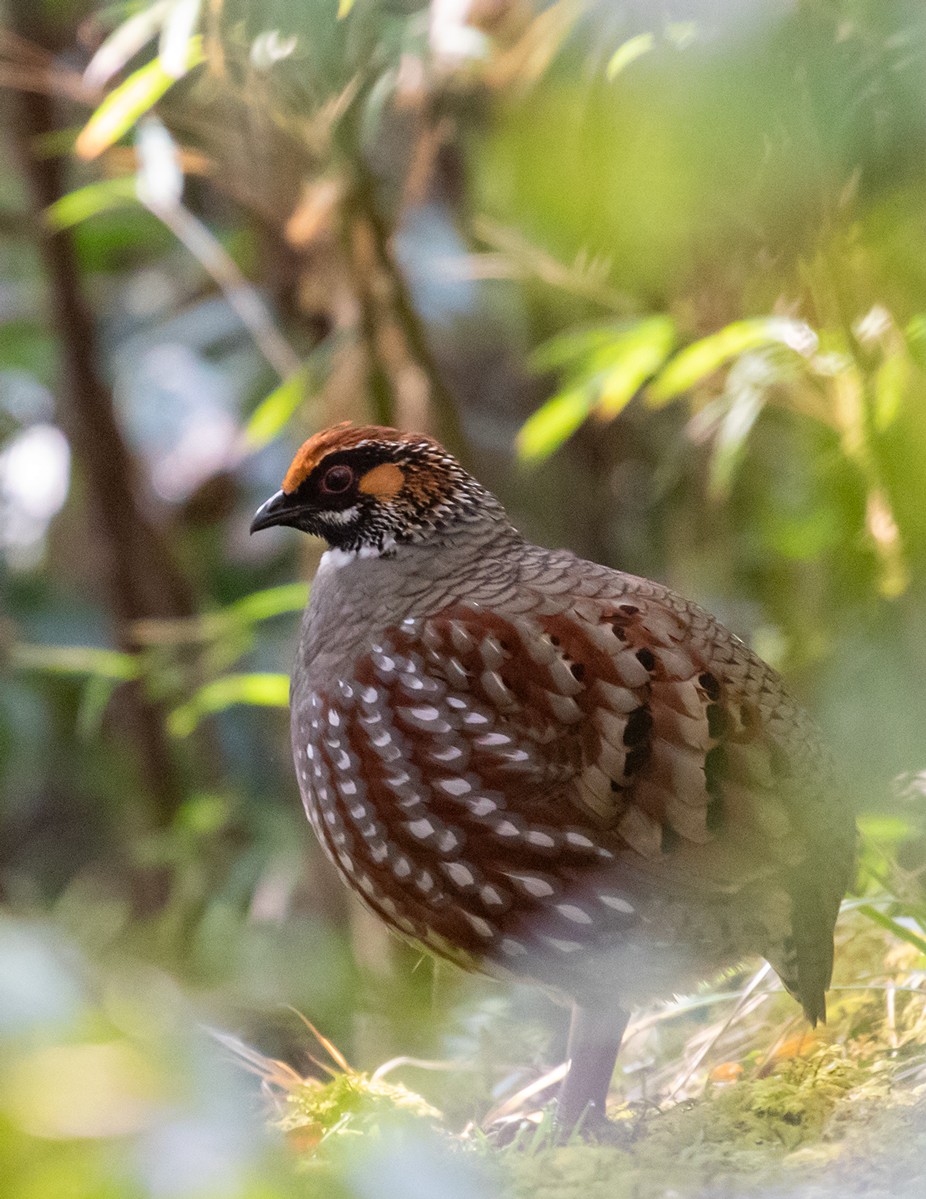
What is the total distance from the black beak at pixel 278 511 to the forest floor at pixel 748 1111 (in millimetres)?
865

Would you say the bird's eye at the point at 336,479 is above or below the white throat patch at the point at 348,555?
above

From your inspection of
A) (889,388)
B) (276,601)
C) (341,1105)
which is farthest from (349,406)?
(341,1105)

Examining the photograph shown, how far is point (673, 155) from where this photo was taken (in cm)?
108

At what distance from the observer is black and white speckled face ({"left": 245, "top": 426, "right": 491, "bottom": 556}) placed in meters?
1.97

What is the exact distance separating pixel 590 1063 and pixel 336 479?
0.97 m

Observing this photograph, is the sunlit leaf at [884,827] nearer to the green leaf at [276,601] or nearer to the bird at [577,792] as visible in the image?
the bird at [577,792]

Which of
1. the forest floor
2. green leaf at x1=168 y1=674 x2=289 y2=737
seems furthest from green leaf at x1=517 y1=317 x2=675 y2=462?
the forest floor

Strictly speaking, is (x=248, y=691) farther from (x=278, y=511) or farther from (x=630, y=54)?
(x=630, y=54)

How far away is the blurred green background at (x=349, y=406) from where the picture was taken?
40.4 inches

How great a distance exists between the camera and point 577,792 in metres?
1.68

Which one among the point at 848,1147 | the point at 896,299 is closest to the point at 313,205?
the point at 896,299

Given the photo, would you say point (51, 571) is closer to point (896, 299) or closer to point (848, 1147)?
point (896, 299)

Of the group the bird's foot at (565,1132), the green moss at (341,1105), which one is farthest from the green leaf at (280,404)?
the bird's foot at (565,1132)

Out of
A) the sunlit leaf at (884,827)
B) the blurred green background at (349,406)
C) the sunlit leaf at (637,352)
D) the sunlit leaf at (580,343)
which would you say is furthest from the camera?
the sunlit leaf at (580,343)
